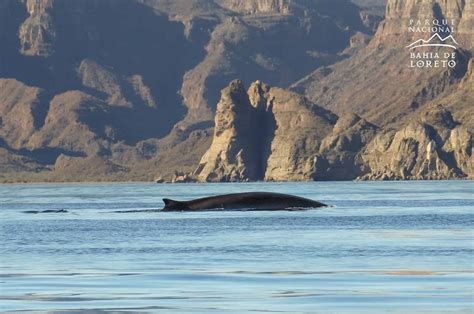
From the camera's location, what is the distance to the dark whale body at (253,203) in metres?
130

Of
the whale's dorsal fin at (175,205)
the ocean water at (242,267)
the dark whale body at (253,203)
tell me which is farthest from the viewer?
the whale's dorsal fin at (175,205)

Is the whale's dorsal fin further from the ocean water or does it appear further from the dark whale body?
the ocean water

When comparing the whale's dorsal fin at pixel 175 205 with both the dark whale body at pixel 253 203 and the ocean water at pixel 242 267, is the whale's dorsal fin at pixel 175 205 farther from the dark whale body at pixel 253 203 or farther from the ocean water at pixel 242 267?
the ocean water at pixel 242 267

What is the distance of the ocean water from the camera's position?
49469mm

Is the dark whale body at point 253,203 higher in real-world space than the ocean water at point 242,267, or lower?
higher

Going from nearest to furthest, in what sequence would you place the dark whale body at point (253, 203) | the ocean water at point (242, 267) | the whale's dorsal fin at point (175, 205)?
the ocean water at point (242, 267) < the dark whale body at point (253, 203) < the whale's dorsal fin at point (175, 205)

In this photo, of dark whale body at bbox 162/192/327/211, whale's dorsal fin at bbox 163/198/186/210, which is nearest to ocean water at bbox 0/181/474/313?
dark whale body at bbox 162/192/327/211

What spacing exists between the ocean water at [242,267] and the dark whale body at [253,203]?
1716 centimetres

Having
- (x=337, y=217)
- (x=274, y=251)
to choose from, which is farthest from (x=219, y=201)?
(x=274, y=251)

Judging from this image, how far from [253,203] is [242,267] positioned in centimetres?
6720

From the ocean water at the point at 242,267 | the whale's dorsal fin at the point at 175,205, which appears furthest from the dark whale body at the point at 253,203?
the ocean water at the point at 242,267

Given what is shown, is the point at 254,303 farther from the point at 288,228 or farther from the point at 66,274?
the point at 288,228

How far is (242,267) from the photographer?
213 ft

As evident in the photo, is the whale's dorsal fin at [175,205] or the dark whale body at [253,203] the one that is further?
the whale's dorsal fin at [175,205]
